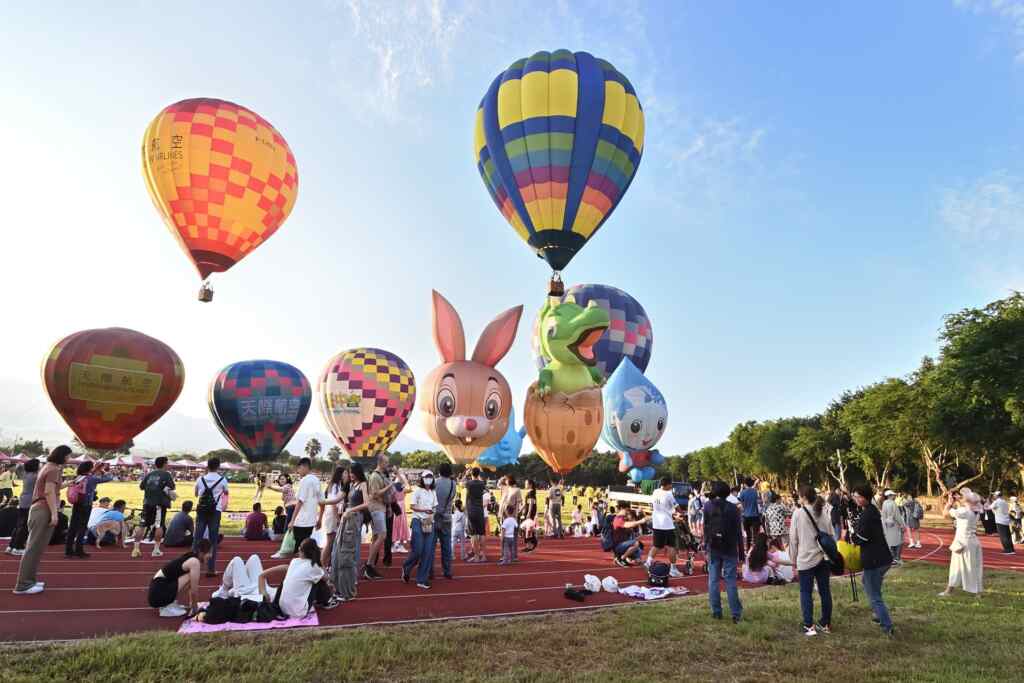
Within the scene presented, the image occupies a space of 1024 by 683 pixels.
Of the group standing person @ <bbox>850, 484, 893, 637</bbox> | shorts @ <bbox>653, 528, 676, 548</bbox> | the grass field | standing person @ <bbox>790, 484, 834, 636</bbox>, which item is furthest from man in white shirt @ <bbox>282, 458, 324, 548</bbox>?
standing person @ <bbox>850, 484, 893, 637</bbox>

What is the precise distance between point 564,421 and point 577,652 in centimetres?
1132

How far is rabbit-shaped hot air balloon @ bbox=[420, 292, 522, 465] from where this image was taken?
16.2m

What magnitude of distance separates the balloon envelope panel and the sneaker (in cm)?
1523

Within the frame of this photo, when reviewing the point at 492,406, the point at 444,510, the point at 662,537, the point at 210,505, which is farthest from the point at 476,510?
the point at 492,406

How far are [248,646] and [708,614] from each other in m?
5.19

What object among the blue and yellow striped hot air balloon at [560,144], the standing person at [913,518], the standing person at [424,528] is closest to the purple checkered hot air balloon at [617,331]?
the blue and yellow striped hot air balloon at [560,144]

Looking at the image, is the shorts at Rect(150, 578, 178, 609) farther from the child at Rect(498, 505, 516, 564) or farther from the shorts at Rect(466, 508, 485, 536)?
the child at Rect(498, 505, 516, 564)

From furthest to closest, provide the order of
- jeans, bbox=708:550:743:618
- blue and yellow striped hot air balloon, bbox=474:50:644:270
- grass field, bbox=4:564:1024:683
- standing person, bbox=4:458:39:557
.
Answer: blue and yellow striped hot air balloon, bbox=474:50:644:270 < standing person, bbox=4:458:39:557 < jeans, bbox=708:550:743:618 < grass field, bbox=4:564:1024:683

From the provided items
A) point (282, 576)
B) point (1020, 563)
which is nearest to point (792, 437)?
point (1020, 563)

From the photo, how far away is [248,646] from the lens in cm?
570

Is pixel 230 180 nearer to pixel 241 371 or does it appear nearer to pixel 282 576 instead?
pixel 241 371

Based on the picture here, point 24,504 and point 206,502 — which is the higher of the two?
point 206,502

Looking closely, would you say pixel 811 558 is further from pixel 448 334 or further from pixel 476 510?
pixel 448 334

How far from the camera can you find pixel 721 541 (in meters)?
7.22
